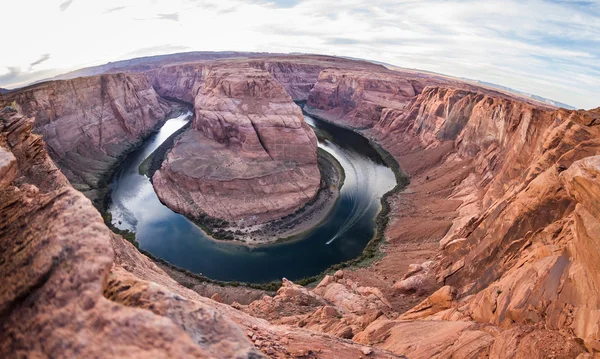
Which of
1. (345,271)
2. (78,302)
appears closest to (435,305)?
(345,271)

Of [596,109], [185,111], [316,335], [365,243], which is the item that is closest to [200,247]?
[365,243]

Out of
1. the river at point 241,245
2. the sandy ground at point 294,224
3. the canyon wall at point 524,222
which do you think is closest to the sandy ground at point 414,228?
the canyon wall at point 524,222

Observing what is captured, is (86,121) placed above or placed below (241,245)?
above

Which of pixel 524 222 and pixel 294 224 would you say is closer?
pixel 524 222

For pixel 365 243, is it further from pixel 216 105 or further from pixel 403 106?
pixel 403 106

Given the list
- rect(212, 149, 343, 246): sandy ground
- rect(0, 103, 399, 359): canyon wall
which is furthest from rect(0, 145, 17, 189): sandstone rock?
rect(212, 149, 343, 246): sandy ground

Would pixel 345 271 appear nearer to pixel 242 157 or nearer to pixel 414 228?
pixel 414 228

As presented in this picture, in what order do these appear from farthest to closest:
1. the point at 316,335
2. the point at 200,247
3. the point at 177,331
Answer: the point at 200,247, the point at 316,335, the point at 177,331

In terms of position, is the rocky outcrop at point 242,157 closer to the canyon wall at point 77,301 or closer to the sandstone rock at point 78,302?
the canyon wall at point 77,301
